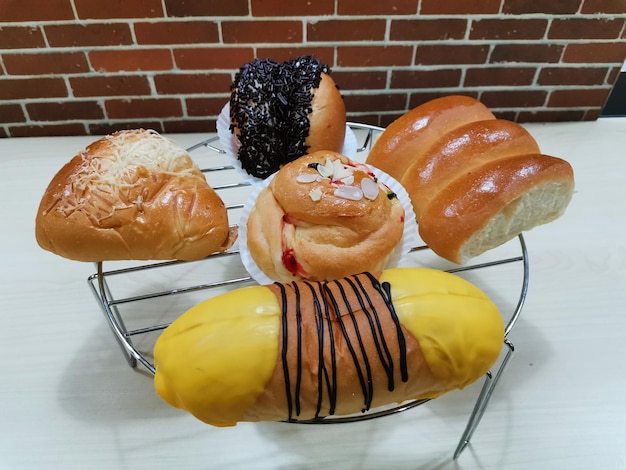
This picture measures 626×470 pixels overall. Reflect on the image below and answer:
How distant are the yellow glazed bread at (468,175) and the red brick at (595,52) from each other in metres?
0.60

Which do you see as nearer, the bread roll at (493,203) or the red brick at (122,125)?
the bread roll at (493,203)

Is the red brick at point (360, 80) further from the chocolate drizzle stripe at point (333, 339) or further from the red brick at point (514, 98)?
the chocolate drizzle stripe at point (333, 339)

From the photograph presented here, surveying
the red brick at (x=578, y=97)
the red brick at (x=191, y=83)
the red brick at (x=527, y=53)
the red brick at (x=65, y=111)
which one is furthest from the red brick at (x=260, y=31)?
the red brick at (x=578, y=97)

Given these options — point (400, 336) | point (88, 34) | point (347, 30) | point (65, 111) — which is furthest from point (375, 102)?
point (400, 336)

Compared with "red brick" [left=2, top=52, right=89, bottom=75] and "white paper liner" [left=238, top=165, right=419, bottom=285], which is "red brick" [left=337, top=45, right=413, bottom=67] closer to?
"white paper liner" [left=238, top=165, right=419, bottom=285]

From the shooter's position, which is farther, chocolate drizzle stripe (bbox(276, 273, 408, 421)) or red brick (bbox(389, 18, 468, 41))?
red brick (bbox(389, 18, 468, 41))

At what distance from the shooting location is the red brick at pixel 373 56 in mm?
1348

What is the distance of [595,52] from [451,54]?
1.34 ft

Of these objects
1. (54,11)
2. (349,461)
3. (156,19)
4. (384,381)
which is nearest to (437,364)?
(384,381)

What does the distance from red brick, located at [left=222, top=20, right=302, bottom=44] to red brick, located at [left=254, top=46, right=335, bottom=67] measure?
22 millimetres

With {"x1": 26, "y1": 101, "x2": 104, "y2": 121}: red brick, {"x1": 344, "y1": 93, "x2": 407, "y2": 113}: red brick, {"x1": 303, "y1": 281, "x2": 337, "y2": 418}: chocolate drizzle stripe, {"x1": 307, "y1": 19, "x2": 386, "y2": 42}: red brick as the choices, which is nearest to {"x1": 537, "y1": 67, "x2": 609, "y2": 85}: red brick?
{"x1": 344, "y1": 93, "x2": 407, "y2": 113}: red brick

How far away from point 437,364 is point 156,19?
1096 millimetres

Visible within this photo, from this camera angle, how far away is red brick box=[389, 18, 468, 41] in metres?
1.30

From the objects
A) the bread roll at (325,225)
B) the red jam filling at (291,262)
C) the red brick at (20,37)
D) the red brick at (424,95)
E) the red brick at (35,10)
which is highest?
the red brick at (35,10)
